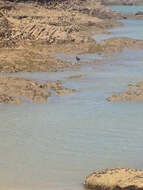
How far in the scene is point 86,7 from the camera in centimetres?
→ 4169

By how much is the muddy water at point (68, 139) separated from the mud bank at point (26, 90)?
33cm

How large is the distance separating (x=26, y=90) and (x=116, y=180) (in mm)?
6827

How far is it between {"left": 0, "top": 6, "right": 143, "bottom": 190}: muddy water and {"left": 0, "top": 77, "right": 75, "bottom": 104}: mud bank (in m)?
0.33

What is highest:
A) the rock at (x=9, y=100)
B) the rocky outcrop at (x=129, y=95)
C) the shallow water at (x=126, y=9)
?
the rock at (x=9, y=100)

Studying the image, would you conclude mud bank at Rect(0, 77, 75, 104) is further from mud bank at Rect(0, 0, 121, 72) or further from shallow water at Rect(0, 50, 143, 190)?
mud bank at Rect(0, 0, 121, 72)

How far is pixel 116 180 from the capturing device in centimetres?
701

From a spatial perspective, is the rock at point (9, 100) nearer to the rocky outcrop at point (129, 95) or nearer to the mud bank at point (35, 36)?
the rocky outcrop at point (129, 95)

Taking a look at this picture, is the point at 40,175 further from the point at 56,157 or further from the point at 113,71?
the point at 113,71

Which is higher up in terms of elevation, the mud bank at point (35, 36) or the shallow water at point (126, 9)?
the mud bank at point (35, 36)

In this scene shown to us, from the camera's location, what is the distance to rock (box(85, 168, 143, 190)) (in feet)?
22.1

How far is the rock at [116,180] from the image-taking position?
673cm

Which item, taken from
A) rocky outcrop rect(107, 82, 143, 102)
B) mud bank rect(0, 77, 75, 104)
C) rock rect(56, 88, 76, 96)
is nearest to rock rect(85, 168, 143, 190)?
mud bank rect(0, 77, 75, 104)

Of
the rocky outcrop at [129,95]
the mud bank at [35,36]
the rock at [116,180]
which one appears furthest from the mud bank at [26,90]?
the rock at [116,180]

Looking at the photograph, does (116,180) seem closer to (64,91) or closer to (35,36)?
(64,91)
